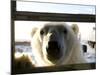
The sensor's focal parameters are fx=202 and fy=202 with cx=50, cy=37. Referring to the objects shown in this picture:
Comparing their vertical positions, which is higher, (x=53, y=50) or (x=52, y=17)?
(x=52, y=17)

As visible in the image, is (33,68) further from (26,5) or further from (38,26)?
(26,5)

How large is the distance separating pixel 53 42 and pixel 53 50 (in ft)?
0.28

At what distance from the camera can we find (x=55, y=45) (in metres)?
2.13

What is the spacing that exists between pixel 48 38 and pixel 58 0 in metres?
0.43

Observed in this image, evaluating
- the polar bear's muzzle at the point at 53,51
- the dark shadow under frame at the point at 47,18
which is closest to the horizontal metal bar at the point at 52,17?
the dark shadow under frame at the point at 47,18

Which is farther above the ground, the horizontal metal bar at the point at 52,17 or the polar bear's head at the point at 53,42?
the horizontal metal bar at the point at 52,17

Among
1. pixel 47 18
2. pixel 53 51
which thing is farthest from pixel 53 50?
pixel 47 18

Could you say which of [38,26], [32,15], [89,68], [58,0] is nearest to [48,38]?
[38,26]

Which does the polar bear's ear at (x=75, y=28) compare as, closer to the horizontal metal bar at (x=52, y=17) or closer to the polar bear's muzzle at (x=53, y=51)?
the horizontal metal bar at (x=52, y=17)

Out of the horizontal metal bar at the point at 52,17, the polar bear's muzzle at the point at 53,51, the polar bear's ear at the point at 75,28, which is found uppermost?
the horizontal metal bar at the point at 52,17

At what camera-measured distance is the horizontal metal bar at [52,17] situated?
2.03 metres

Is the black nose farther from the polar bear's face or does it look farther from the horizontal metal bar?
the horizontal metal bar

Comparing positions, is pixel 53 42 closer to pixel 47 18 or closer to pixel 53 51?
pixel 53 51
